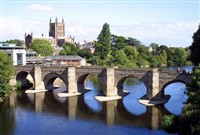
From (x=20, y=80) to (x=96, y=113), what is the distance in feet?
113

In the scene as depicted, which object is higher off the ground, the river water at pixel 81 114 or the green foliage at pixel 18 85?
the green foliage at pixel 18 85

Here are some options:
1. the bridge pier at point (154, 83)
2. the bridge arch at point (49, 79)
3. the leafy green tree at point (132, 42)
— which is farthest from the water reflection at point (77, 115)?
the leafy green tree at point (132, 42)

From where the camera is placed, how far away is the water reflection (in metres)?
46.9

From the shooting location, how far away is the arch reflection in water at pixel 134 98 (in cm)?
5830

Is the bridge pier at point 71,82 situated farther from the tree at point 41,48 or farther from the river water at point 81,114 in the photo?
the tree at point 41,48

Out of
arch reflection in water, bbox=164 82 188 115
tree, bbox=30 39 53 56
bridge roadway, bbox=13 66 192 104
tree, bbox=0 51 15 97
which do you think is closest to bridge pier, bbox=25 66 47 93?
bridge roadway, bbox=13 66 192 104

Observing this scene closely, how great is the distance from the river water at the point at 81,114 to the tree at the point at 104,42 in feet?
189

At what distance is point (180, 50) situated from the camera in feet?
496

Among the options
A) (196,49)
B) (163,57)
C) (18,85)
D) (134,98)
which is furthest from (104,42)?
(196,49)

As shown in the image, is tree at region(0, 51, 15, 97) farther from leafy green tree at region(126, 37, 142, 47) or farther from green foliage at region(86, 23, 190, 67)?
leafy green tree at region(126, 37, 142, 47)

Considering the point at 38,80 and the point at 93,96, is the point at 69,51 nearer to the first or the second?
the point at 38,80

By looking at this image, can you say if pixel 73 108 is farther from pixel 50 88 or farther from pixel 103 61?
pixel 103 61

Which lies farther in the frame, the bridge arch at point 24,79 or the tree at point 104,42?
the tree at point 104,42

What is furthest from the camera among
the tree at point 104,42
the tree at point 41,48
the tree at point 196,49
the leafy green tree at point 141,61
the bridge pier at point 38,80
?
the tree at point 41,48
